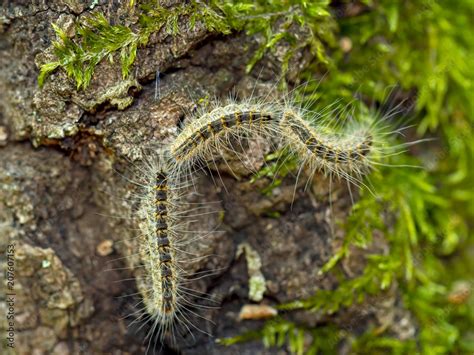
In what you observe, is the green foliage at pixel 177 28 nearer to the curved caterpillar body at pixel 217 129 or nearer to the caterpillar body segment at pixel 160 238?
the curved caterpillar body at pixel 217 129

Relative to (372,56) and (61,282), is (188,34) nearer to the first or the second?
(372,56)

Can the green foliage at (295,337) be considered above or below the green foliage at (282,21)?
below

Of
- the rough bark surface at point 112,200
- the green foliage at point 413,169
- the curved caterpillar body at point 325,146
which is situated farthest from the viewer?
the green foliage at point 413,169

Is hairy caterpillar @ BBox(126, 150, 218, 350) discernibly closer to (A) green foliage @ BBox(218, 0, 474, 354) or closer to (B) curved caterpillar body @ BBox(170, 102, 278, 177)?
(B) curved caterpillar body @ BBox(170, 102, 278, 177)

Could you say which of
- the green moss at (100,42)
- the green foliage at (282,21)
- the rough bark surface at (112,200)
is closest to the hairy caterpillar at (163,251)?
the rough bark surface at (112,200)

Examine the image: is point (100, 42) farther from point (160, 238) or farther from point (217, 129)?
point (160, 238)

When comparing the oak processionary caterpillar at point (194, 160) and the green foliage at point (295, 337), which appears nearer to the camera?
the oak processionary caterpillar at point (194, 160)

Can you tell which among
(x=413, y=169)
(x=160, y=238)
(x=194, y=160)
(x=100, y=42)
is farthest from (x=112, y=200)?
(x=413, y=169)

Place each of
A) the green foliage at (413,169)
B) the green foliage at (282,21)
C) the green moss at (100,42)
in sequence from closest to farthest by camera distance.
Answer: the green moss at (100,42) → the green foliage at (282,21) → the green foliage at (413,169)
